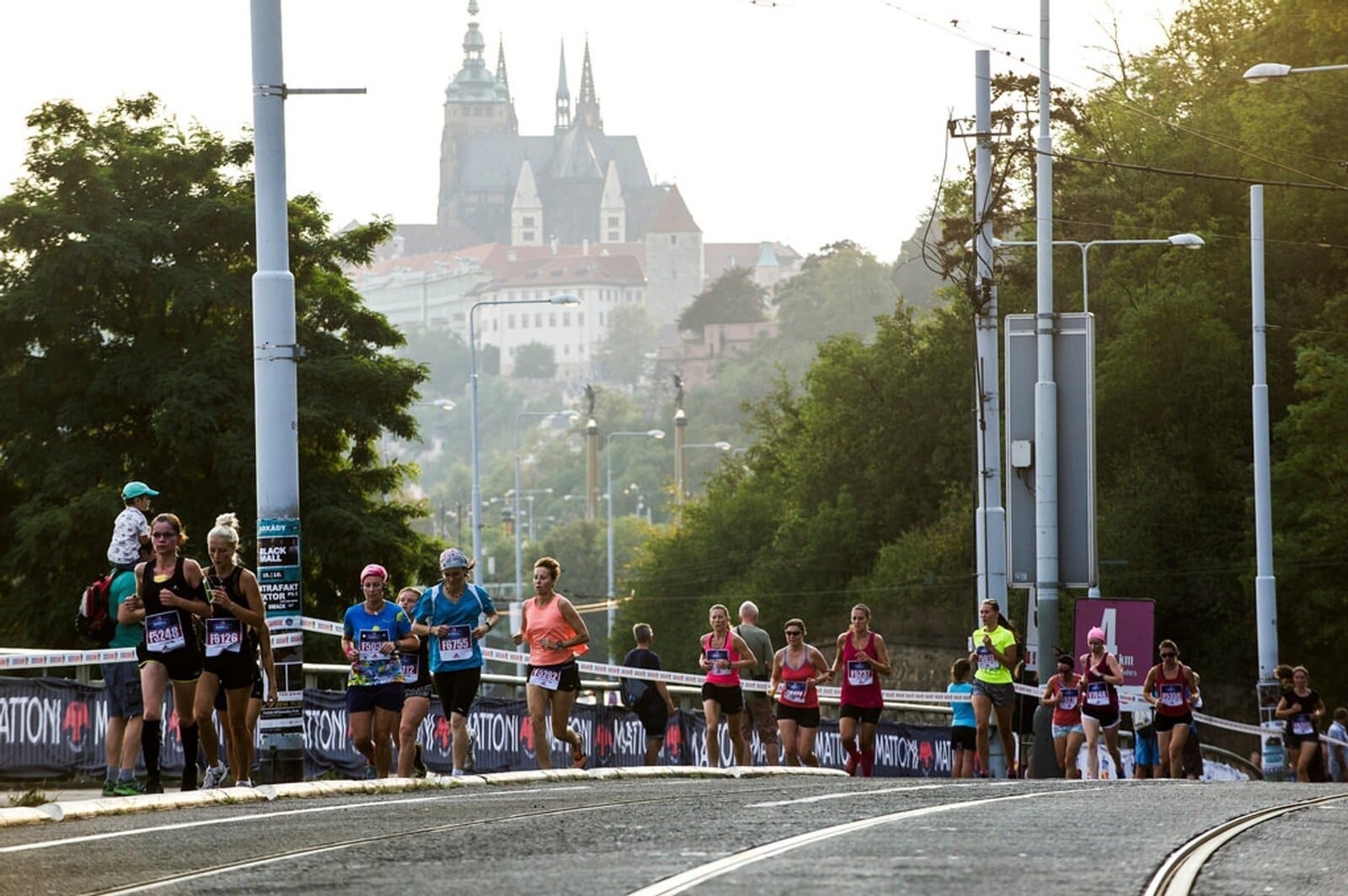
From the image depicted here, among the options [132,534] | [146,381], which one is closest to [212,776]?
[132,534]

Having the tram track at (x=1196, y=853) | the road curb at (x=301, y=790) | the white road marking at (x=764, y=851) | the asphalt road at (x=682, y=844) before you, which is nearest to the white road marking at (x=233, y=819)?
the asphalt road at (x=682, y=844)

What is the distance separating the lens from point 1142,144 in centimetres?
6159

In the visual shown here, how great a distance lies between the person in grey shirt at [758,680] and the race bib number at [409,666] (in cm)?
513

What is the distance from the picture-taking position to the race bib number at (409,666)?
56.0 ft

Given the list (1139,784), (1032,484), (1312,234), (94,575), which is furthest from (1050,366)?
(1312,234)

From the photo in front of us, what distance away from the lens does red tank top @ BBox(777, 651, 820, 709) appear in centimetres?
2234

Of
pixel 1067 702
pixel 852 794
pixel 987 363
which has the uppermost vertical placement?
pixel 987 363

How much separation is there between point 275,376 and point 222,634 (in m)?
2.45

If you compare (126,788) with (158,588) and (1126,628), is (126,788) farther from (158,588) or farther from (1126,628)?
(1126,628)

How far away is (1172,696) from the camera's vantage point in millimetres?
24656

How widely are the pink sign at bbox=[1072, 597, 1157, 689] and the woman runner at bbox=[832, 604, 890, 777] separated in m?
3.94

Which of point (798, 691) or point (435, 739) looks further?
point (435, 739)

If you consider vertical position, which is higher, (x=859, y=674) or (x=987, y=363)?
(x=987, y=363)

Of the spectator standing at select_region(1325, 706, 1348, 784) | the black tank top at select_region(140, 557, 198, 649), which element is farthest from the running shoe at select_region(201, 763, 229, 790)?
the spectator standing at select_region(1325, 706, 1348, 784)
